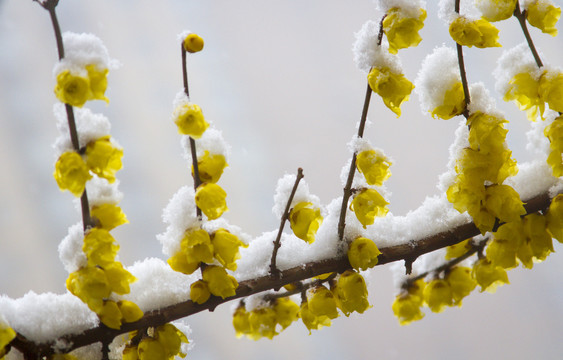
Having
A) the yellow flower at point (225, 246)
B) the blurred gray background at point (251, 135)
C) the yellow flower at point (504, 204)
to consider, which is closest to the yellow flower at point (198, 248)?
the yellow flower at point (225, 246)

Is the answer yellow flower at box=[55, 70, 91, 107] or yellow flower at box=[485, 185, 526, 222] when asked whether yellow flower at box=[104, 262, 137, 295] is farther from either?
yellow flower at box=[485, 185, 526, 222]

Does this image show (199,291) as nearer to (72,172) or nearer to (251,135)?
(72,172)

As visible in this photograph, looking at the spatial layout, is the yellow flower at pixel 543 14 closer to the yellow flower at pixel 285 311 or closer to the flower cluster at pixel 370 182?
the flower cluster at pixel 370 182

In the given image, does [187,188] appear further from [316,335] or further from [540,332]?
[540,332]

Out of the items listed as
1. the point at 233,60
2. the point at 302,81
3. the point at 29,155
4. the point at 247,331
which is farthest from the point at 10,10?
the point at 247,331

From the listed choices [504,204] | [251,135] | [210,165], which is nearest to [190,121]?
[210,165]

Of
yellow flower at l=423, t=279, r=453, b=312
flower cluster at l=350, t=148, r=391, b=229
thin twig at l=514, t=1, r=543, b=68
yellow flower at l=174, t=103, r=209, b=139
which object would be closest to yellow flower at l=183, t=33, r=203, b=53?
yellow flower at l=174, t=103, r=209, b=139
